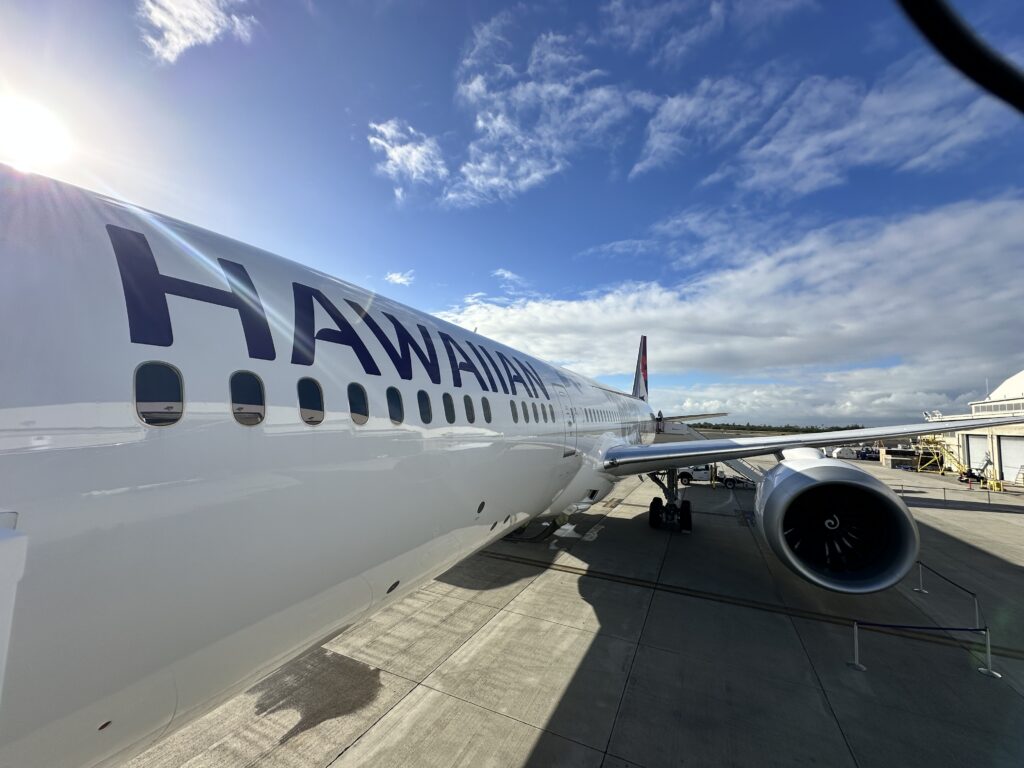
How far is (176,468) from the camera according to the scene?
2201 millimetres

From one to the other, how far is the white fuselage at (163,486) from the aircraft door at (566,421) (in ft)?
16.0

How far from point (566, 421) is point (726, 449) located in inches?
139

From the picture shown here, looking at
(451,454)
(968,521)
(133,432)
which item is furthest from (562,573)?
(968,521)

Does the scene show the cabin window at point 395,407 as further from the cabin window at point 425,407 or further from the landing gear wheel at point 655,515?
the landing gear wheel at point 655,515

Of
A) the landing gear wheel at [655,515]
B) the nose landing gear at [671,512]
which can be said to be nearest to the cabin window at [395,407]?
the nose landing gear at [671,512]

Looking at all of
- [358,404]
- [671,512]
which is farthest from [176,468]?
[671,512]

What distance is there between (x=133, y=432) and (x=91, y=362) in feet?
1.14

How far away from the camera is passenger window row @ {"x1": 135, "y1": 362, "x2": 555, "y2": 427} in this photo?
213 cm

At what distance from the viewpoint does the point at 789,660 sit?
6.07 m

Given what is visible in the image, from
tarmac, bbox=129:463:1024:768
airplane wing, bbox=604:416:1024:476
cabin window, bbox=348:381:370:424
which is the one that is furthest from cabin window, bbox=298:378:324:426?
airplane wing, bbox=604:416:1024:476

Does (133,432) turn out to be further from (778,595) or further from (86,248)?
(778,595)

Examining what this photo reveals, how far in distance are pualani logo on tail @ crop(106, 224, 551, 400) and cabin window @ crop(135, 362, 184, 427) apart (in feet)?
0.48

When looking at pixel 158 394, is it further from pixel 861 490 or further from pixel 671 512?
pixel 671 512

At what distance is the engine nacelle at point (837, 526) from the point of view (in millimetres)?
6207
